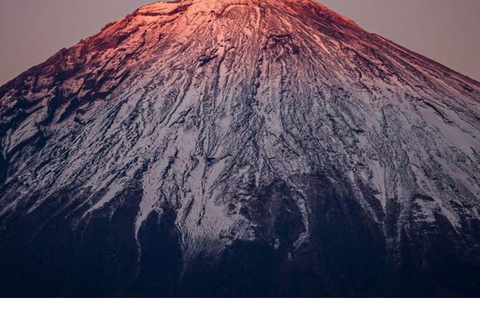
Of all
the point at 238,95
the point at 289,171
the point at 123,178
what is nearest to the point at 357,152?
the point at 289,171

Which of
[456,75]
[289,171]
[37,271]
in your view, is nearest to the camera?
[37,271]

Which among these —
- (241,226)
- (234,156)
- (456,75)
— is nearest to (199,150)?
(234,156)

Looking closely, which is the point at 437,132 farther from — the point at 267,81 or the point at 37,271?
the point at 37,271

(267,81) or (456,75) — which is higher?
(456,75)

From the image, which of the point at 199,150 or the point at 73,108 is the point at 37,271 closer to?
the point at 199,150

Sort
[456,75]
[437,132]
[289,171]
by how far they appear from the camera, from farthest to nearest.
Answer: [456,75]
[437,132]
[289,171]

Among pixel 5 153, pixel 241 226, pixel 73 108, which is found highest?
pixel 73 108

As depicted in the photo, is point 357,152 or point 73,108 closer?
point 357,152
